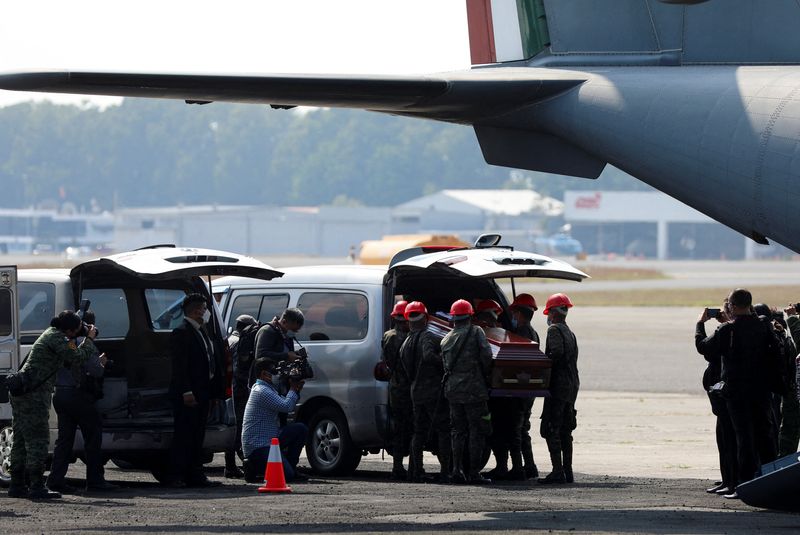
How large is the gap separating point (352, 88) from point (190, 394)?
3.29 m

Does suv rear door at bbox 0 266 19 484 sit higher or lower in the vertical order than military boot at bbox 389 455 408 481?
higher

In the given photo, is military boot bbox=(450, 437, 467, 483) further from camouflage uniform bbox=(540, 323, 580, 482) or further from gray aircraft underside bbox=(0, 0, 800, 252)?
gray aircraft underside bbox=(0, 0, 800, 252)

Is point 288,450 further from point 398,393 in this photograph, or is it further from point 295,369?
point 398,393

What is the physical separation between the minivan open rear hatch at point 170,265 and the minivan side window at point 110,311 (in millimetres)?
325

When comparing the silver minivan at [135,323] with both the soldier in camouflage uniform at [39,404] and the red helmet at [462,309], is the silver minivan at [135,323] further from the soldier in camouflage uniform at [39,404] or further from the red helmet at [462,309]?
the red helmet at [462,309]

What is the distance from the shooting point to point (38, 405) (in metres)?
11.9

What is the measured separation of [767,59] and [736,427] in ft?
10.1

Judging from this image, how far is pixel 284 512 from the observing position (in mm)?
10891

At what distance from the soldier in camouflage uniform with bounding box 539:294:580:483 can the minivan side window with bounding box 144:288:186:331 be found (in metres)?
3.88

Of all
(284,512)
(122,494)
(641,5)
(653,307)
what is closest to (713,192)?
(641,5)

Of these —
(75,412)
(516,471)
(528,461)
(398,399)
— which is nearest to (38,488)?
(75,412)

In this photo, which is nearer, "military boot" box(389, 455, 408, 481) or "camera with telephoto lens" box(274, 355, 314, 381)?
"camera with telephoto lens" box(274, 355, 314, 381)

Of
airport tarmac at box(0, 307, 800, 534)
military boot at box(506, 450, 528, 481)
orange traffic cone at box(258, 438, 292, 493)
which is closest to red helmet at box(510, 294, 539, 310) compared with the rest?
military boot at box(506, 450, 528, 481)

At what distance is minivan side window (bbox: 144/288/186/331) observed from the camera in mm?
14312
